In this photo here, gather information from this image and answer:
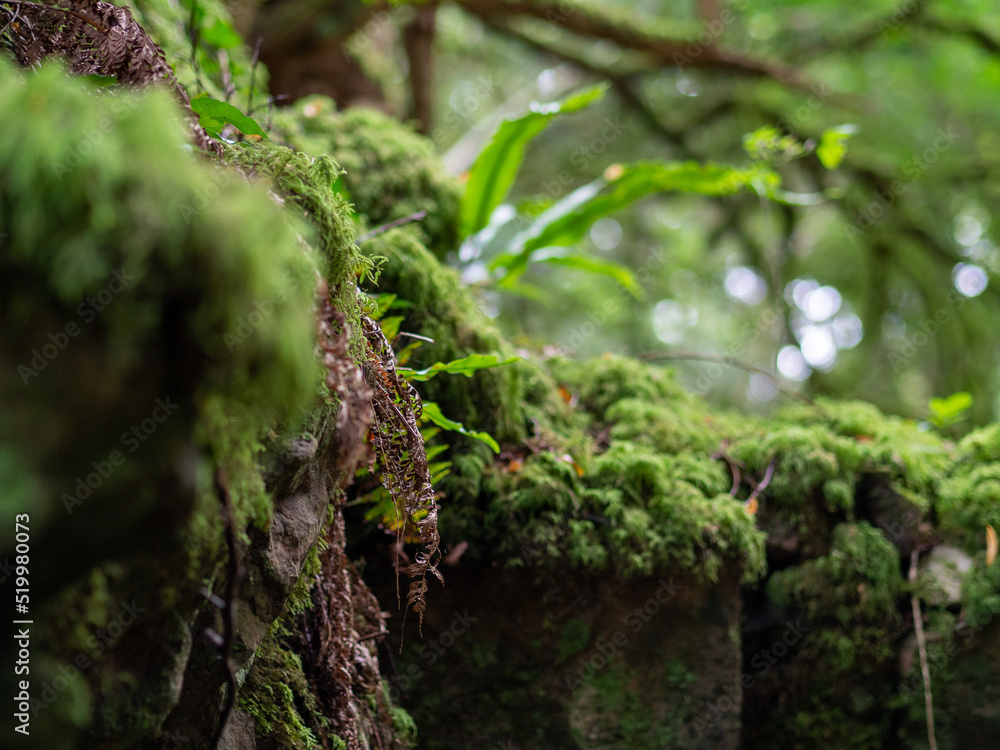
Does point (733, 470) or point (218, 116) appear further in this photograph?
point (733, 470)

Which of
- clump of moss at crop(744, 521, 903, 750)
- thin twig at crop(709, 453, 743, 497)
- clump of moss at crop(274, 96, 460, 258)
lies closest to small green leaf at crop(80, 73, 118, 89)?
clump of moss at crop(274, 96, 460, 258)

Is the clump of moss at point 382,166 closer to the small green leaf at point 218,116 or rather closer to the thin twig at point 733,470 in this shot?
the small green leaf at point 218,116

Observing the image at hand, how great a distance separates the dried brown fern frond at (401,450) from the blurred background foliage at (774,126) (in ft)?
6.17

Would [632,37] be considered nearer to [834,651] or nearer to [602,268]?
[602,268]

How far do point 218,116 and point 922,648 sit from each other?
2700 mm

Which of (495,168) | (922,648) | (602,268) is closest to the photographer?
(922,648)

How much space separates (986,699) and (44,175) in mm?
2979

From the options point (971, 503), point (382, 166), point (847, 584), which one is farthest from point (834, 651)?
point (382, 166)

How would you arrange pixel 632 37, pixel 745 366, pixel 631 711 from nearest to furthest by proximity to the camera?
pixel 631 711 < pixel 745 366 < pixel 632 37

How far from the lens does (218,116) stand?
1.36 m

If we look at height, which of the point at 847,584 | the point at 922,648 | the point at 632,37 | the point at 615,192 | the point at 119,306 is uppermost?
the point at 119,306

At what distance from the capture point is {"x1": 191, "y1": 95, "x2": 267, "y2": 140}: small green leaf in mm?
1342

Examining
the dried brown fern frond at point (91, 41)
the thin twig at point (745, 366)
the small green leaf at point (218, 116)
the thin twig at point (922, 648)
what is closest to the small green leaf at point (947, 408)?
the thin twig at point (745, 366)

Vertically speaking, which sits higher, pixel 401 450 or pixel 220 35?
pixel 220 35
